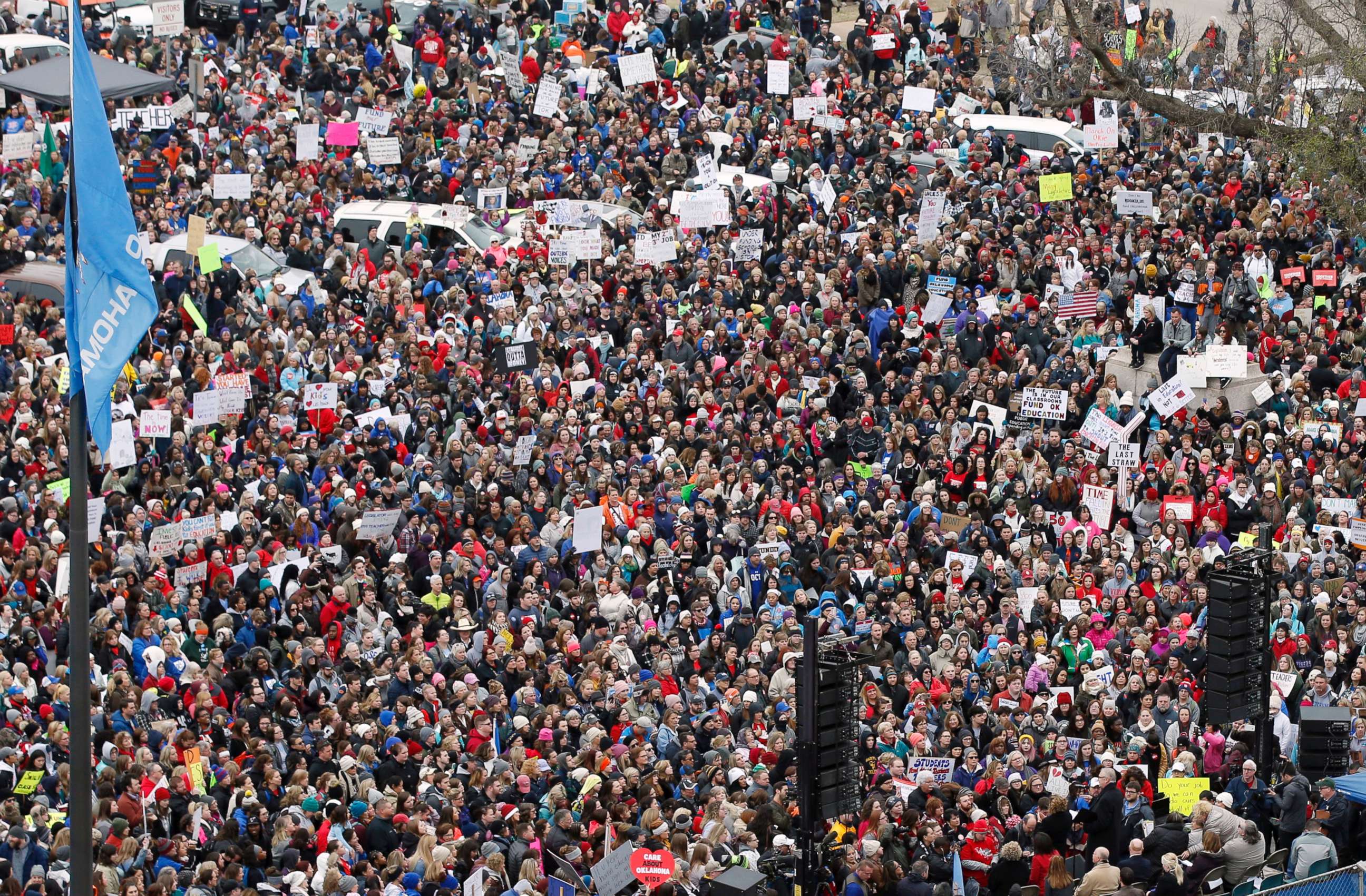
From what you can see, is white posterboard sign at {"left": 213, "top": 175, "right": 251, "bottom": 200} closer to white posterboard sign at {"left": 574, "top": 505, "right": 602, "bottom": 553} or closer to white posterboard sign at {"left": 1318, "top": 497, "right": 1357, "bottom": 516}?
white posterboard sign at {"left": 574, "top": 505, "right": 602, "bottom": 553}

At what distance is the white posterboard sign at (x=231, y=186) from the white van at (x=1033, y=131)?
10.3 meters

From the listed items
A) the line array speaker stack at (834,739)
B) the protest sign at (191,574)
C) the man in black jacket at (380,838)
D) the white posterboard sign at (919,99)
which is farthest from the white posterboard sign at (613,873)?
the white posterboard sign at (919,99)

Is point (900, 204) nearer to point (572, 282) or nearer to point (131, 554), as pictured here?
point (572, 282)

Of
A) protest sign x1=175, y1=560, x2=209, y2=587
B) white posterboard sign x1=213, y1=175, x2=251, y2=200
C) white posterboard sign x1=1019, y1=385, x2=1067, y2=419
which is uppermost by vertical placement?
white posterboard sign x1=213, y1=175, x2=251, y2=200

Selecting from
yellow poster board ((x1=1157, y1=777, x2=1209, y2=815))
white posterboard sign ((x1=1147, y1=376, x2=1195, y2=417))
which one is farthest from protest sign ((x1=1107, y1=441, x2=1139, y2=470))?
yellow poster board ((x1=1157, y1=777, x2=1209, y2=815))

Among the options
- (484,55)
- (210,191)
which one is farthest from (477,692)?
(484,55)

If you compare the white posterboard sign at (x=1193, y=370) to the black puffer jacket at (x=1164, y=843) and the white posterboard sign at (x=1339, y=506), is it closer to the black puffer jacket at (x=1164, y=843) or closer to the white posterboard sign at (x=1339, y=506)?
the white posterboard sign at (x=1339, y=506)

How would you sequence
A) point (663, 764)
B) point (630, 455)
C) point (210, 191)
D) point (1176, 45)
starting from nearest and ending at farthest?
point (663, 764) < point (630, 455) < point (210, 191) < point (1176, 45)

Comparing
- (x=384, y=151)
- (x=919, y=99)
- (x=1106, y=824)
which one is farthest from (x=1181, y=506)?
(x=384, y=151)

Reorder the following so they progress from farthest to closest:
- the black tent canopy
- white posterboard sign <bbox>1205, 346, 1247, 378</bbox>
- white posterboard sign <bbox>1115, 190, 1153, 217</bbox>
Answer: white posterboard sign <bbox>1115, 190, 1153, 217</bbox> < the black tent canopy < white posterboard sign <bbox>1205, 346, 1247, 378</bbox>

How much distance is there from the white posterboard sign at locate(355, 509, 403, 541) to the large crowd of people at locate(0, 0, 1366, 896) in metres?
0.04

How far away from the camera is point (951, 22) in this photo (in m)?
36.8

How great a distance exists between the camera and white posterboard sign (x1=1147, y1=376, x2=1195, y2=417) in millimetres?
24578

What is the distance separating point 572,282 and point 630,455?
4436 millimetres
